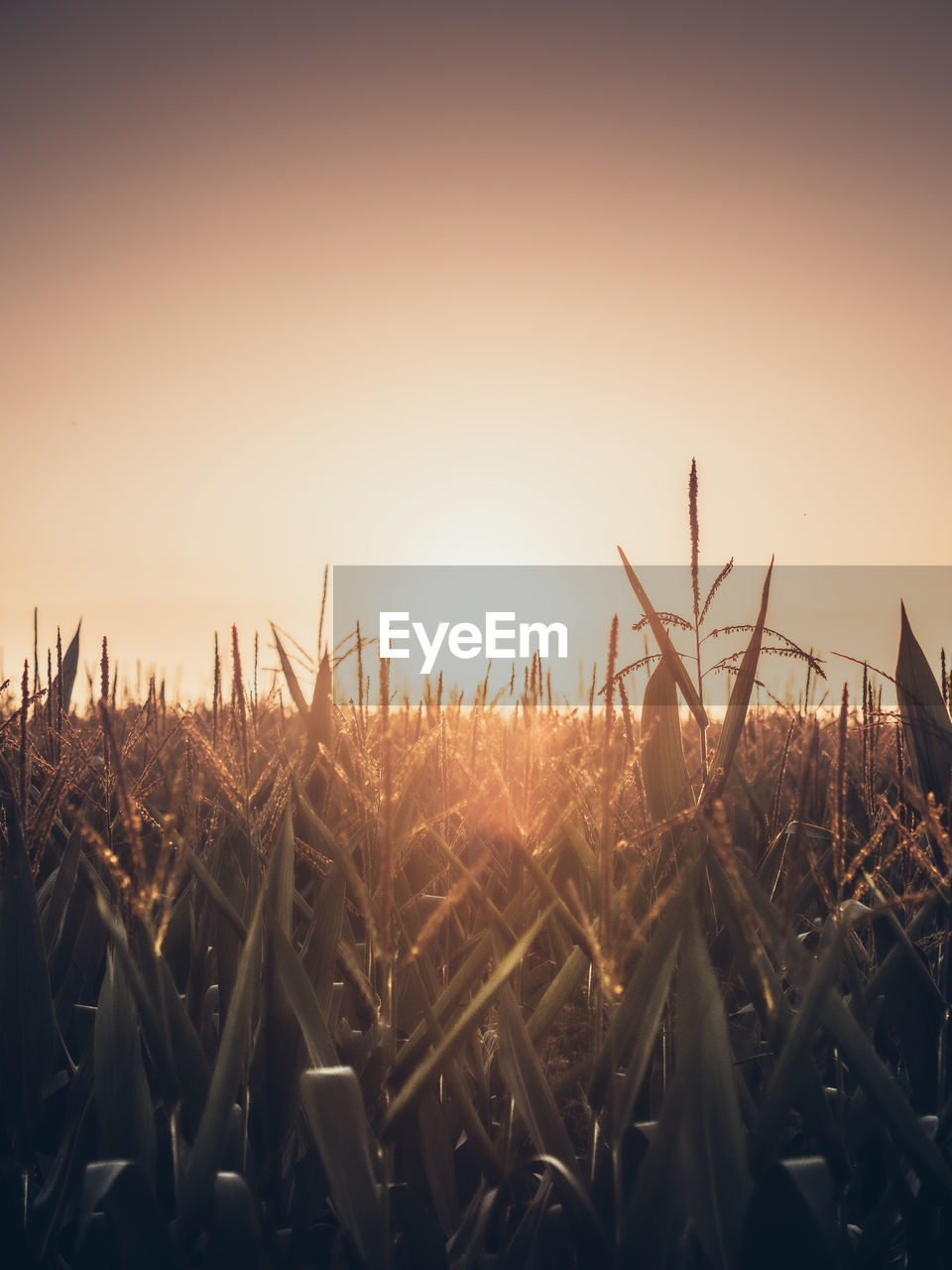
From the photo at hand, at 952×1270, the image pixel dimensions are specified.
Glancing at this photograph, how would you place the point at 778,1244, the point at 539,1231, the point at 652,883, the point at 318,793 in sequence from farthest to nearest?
1. the point at 318,793
2. the point at 652,883
3. the point at 539,1231
4. the point at 778,1244

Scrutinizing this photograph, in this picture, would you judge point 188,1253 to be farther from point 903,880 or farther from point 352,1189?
point 903,880

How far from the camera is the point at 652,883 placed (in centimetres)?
146

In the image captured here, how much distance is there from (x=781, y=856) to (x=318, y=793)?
1.01 meters

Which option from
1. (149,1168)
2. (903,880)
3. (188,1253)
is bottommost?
(188,1253)

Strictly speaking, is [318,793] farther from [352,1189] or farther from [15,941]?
[352,1189]

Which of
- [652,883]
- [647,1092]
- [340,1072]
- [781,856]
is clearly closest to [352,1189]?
[340,1072]

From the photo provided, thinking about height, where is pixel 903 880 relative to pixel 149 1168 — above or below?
above

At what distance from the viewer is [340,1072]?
2.88ft

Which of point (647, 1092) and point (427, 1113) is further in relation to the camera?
point (647, 1092)

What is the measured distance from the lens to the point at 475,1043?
1.25 metres

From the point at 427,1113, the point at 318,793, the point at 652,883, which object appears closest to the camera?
the point at 427,1113

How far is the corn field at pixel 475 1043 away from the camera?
2.79 feet

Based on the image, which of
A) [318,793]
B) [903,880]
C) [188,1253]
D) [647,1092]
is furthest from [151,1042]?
[903,880]

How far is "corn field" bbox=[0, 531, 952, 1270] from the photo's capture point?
2.79ft
